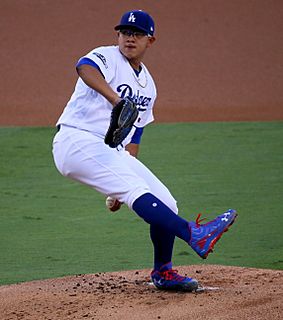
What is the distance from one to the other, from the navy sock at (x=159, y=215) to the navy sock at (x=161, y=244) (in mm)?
336

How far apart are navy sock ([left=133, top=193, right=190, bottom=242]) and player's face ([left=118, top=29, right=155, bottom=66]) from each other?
2.71 feet

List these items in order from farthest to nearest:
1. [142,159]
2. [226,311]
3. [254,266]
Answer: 1. [142,159]
2. [254,266]
3. [226,311]

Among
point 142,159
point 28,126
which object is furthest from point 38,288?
point 28,126

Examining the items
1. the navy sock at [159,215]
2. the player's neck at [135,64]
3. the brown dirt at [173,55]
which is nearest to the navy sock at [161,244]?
the navy sock at [159,215]

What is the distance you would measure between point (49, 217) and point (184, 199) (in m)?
1.20

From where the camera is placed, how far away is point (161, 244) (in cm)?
513

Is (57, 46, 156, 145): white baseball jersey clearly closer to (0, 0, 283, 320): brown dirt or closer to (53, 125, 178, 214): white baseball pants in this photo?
(53, 125, 178, 214): white baseball pants

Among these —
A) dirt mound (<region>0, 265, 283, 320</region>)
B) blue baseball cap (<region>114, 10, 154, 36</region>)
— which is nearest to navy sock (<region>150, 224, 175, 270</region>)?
dirt mound (<region>0, 265, 283, 320</region>)

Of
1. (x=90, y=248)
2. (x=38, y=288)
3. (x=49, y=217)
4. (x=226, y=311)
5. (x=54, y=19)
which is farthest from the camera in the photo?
(x=54, y=19)

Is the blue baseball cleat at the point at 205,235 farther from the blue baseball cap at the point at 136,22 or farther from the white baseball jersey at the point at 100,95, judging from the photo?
the blue baseball cap at the point at 136,22

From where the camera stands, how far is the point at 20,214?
7492 millimetres

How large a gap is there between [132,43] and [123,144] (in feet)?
1.84

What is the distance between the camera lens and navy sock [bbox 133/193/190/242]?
4652 millimetres

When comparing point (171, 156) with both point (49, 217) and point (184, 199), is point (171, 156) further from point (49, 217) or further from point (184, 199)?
point (49, 217)
